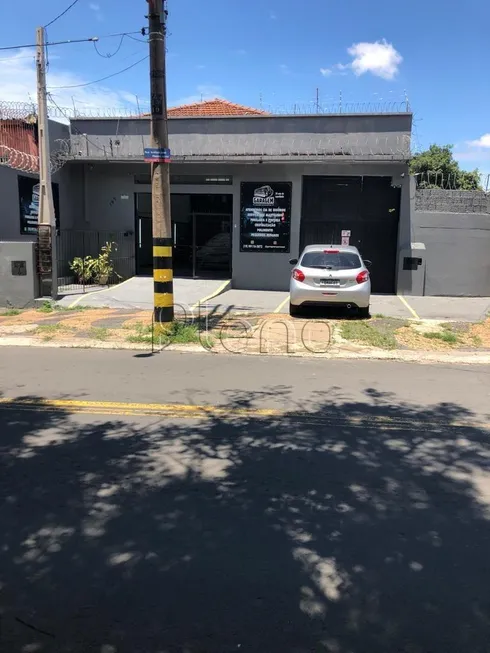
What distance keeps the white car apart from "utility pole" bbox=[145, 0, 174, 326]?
10.1 ft

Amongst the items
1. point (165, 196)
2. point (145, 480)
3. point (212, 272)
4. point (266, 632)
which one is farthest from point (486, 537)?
point (212, 272)

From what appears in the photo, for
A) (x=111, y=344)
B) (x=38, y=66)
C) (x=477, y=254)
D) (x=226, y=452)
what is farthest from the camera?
(x=477, y=254)

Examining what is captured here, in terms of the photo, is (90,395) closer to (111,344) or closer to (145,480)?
(145,480)

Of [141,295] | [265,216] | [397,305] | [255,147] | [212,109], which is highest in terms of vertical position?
[212,109]

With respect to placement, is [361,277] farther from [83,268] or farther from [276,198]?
[83,268]

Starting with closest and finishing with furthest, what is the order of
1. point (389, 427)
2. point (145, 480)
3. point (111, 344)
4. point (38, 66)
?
point (145, 480) < point (389, 427) < point (111, 344) < point (38, 66)

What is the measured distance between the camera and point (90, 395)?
632cm

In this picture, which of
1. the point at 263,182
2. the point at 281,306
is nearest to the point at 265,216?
the point at 263,182

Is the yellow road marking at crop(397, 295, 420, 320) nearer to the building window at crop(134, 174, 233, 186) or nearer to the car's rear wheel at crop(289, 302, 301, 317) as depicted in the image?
the car's rear wheel at crop(289, 302, 301, 317)

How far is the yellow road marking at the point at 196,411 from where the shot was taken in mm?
5438

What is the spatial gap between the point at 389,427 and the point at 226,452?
1731 mm

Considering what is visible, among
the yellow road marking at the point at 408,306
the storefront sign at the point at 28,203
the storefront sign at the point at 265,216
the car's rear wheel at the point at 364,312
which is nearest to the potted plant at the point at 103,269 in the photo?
the storefront sign at the point at 28,203

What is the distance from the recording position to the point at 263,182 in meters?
17.8

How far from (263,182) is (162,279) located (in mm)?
8801
